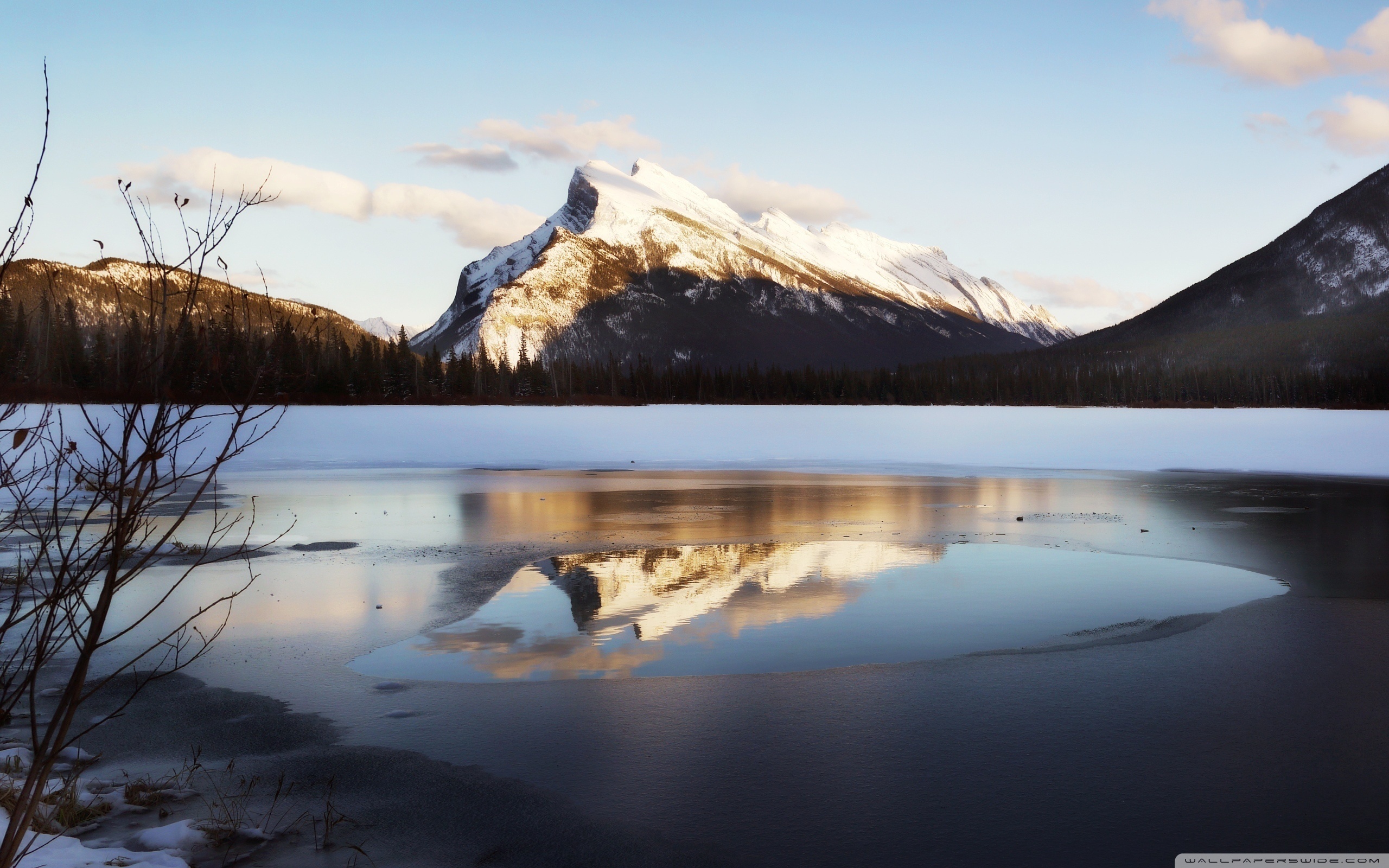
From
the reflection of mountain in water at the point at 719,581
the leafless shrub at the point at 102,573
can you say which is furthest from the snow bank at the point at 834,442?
the leafless shrub at the point at 102,573

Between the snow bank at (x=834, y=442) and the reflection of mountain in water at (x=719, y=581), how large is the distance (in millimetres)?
20982

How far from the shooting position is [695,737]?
7227 millimetres

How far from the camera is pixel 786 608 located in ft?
38.4

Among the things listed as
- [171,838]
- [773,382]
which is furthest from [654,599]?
[773,382]

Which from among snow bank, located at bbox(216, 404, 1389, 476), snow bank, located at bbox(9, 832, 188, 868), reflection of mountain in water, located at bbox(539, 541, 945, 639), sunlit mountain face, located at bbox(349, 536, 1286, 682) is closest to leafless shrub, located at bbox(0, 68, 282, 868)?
Answer: snow bank, located at bbox(9, 832, 188, 868)

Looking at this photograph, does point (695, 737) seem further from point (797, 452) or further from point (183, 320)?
point (797, 452)

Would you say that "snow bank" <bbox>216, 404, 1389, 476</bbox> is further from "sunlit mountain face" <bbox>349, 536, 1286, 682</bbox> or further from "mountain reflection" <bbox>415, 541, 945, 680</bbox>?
"sunlit mountain face" <bbox>349, 536, 1286, 682</bbox>

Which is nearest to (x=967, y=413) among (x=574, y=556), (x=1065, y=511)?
(x=1065, y=511)

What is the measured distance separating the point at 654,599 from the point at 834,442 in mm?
43514

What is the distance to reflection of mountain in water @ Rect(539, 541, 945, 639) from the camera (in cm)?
1124

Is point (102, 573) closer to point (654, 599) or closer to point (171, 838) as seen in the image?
point (654, 599)

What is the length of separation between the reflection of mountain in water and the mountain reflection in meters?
0.02

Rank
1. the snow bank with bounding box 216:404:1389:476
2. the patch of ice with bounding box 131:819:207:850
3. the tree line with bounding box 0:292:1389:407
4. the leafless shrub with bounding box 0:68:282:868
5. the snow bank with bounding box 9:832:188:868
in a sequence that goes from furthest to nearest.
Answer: the tree line with bounding box 0:292:1389:407 → the snow bank with bounding box 216:404:1389:476 → the patch of ice with bounding box 131:819:207:850 → the snow bank with bounding box 9:832:188:868 → the leafless shrub with bounding box 0:68:282:868

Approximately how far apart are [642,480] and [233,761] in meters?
25.3
